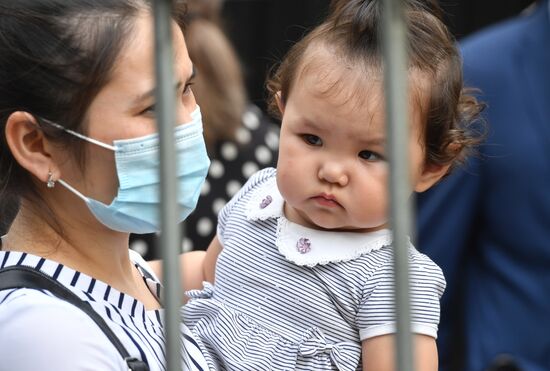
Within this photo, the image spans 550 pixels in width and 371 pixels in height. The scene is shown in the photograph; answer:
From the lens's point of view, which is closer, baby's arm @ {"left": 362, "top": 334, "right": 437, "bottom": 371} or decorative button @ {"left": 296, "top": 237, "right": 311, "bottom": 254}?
baby's arm @ {"left": 362, "top": 334, "right": 437, "bottom": 371}

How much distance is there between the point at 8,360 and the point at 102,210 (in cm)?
39

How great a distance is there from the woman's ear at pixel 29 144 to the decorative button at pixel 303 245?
19.2 inches

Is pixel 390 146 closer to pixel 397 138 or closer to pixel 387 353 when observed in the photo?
pixel 397 138

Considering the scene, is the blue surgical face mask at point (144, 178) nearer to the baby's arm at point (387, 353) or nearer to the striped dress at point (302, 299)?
the striped dress at point (302, 299)

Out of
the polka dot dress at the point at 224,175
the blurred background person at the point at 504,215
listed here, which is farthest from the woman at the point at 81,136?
the polka dot dress at the point at 224,175

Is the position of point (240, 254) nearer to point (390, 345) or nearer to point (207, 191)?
point (390, 345)

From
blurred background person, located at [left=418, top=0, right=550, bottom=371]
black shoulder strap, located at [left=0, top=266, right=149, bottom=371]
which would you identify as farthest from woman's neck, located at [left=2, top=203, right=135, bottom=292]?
blurred background person, located at [left=418, top=0, right=550, bottom=371]

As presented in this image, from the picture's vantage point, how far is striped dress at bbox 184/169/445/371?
2227 millimetres

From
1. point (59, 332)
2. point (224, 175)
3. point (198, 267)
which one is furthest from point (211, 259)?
point (224, 175)

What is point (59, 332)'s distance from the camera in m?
1.92

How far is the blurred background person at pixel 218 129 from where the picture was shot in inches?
167

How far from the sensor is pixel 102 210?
220cm

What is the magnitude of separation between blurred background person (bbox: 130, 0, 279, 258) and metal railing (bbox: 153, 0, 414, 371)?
2748mm

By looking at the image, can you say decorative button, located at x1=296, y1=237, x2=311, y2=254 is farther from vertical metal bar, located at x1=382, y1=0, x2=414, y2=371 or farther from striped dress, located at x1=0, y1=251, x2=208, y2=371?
vertical metal bar, located at x1=382, y1=0, x2=414, y2=371
